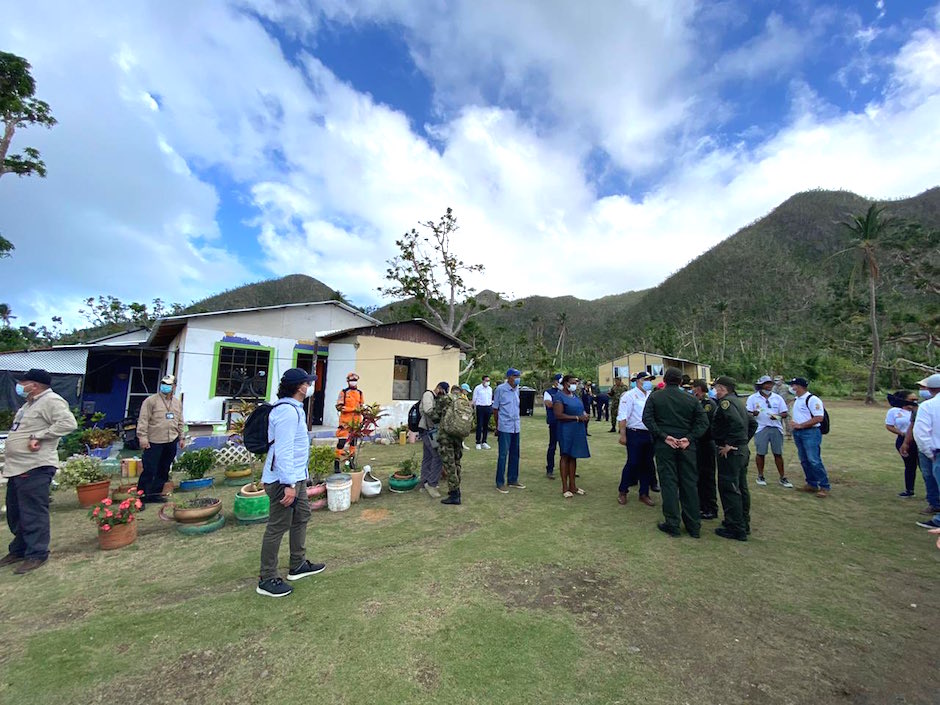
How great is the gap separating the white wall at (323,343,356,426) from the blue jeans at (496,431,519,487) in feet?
18.4

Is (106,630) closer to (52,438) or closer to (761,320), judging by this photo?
(52,438)

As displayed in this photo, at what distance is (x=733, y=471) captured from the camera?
4.09 m

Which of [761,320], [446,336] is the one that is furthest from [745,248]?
[446,336]

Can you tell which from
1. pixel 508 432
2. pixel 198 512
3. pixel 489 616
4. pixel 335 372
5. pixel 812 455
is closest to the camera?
pixel 489 616

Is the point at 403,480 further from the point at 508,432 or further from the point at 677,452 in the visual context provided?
the point at 677,452

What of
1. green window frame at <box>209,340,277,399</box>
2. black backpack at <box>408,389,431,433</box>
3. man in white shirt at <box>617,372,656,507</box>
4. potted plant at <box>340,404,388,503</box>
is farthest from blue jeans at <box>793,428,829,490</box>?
green window frame at <box>209,340,277,399</box>

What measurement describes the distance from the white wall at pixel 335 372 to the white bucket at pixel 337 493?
5.66m

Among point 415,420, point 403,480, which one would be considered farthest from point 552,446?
point 403,480

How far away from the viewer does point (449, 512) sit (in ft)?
16.1

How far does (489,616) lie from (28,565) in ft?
12.9

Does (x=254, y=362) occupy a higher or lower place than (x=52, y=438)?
higher

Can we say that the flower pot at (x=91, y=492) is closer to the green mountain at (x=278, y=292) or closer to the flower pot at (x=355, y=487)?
the flower pot at (x=355, y=487)

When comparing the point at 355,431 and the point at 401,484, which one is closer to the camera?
the point at 401,484

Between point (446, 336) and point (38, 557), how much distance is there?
9312 mm
